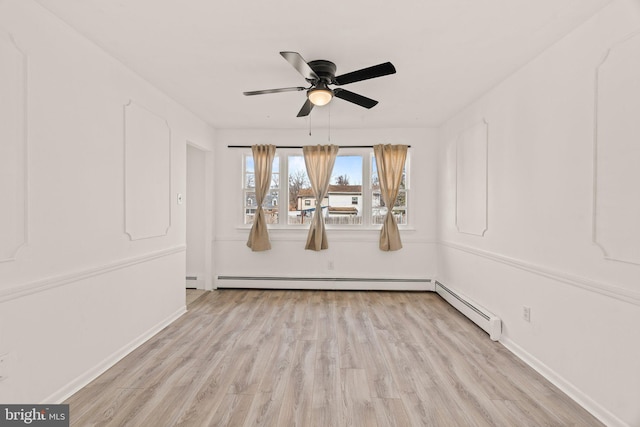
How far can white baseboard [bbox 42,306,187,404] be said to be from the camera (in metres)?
2.12

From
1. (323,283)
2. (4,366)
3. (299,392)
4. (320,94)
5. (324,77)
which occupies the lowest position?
(299,392)

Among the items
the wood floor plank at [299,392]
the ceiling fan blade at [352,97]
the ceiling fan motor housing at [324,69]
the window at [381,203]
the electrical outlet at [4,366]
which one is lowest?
the wood floor plank at [299,392]

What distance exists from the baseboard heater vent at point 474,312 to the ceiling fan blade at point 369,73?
8.25 feet

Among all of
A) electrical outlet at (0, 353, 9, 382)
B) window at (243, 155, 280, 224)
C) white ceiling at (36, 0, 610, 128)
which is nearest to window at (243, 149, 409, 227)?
window at (243, 155, 280, 224)

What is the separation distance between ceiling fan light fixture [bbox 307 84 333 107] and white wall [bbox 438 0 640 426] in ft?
5.63

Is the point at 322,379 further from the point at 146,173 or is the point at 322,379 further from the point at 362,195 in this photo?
the point at 362,195

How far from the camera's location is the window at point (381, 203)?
5086mm

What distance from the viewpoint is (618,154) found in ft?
6.16

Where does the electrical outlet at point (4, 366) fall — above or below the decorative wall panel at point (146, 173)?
below

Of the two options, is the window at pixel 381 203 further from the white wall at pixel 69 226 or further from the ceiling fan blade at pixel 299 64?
the white wall at pixel 69 226

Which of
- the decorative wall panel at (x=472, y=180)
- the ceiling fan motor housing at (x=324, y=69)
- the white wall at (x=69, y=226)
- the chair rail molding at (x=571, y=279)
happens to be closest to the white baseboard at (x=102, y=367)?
the white wall at (x=69, y=226)

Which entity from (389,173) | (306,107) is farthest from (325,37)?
(389,173)

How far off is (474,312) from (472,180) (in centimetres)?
152

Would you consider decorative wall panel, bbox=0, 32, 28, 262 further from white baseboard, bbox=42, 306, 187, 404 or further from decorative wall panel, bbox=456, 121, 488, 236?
decorative wall panel, bbox=456, 121, 488, 236
